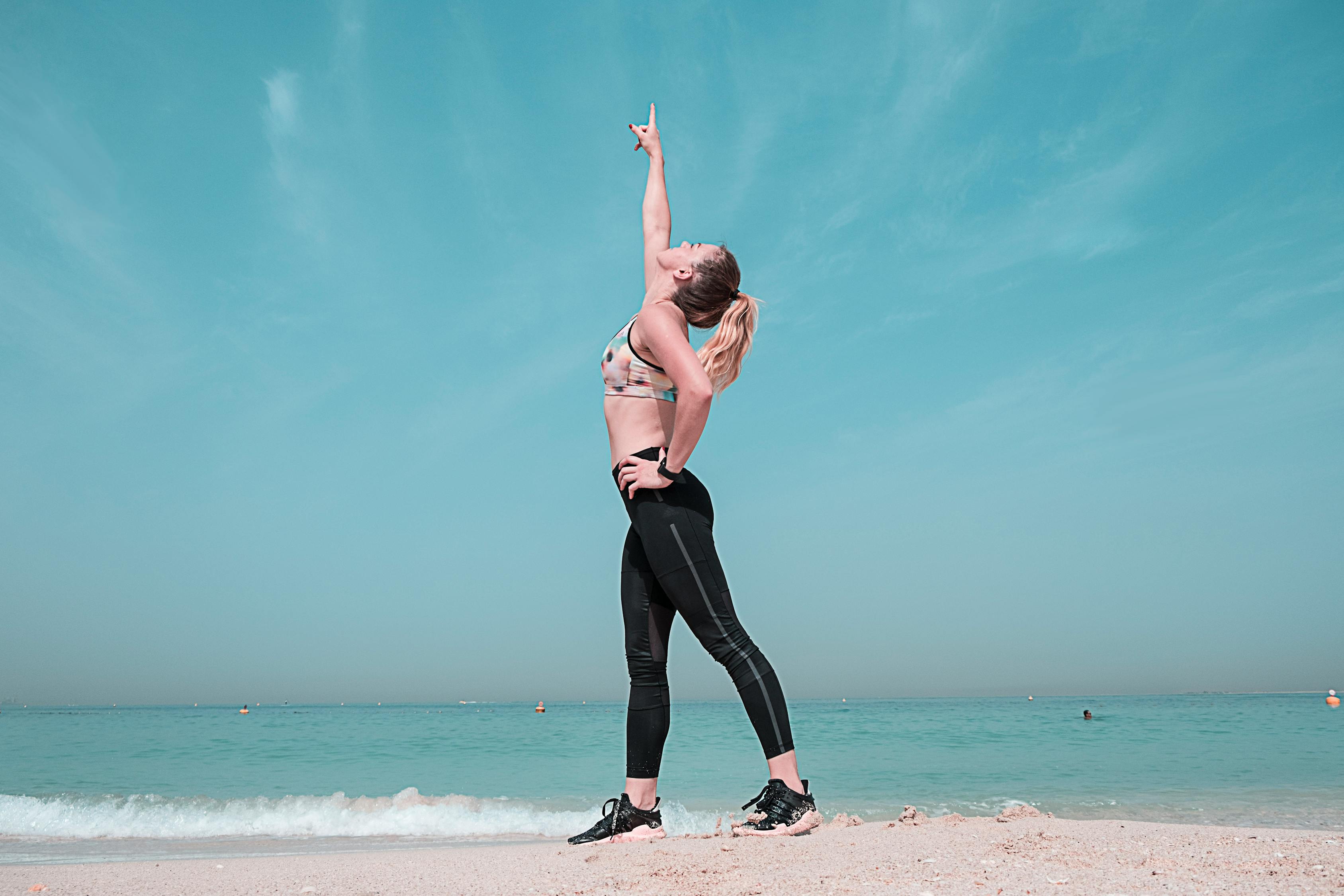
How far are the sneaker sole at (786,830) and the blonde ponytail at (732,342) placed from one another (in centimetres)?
152

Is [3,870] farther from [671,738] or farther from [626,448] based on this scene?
[671,738]

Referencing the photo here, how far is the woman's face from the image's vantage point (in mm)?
2977

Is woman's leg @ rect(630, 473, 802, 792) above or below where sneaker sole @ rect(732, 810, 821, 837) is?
above

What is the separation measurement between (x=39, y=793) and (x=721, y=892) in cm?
896

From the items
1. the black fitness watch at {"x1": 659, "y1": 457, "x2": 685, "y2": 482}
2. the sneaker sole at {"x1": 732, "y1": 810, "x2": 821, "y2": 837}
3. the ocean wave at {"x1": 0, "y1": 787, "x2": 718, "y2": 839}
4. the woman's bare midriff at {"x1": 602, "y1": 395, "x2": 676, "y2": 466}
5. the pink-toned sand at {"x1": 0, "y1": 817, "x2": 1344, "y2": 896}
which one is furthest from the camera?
the ocean wave at {"x1": 0, "y1": 787, "x2": 718, "y2": 839}

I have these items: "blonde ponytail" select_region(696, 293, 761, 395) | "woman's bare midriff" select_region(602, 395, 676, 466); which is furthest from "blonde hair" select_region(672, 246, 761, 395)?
"woman's bare midriff" select_region(602, 395, 676, 466)

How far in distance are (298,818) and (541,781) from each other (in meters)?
3.44

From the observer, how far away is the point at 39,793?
7656mm

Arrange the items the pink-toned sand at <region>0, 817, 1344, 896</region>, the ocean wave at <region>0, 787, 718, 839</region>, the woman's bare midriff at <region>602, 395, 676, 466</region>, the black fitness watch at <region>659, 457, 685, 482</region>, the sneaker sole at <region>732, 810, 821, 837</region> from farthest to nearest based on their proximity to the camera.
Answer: the ocean wave at <region>0, 787, 718, 839</region> → the woman's bare midriff at <region>602, 395, 676, 466</region> → the black fitness watch at <region>659, 457, 685, 482</region> → the sneaker sole at <region>732, 810, 821, 837</region> → the pink-toned sand at <region>0, 817, 1344, 896</region>

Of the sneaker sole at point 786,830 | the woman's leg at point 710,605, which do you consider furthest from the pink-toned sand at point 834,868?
the woman's leg at point 710,605

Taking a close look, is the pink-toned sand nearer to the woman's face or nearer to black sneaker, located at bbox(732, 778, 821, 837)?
black sneaker, located at bbox(732, 778, 821, 837)

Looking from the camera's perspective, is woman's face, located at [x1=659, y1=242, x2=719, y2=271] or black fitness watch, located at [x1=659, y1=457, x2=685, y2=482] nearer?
black fitness watch, located at [x1=659, y1=457, x2=685, y2=482]

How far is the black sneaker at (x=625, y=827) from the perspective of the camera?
2.73 metres

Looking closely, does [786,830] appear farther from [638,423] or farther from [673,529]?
[638,423]
